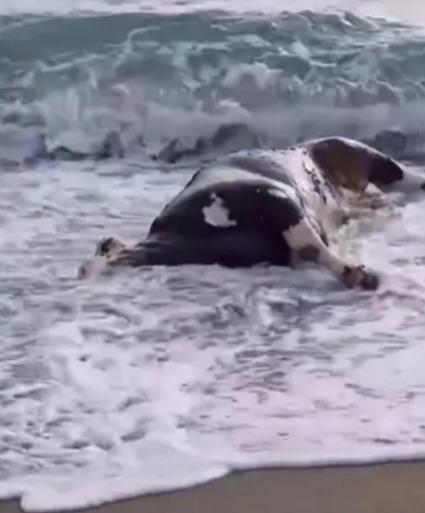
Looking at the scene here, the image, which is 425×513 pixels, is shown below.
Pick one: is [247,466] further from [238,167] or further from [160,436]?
[238,167]

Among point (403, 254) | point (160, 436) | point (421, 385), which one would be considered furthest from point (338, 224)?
point (160, 436)

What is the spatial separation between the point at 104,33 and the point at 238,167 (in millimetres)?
678

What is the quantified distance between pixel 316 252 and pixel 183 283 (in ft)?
0.58

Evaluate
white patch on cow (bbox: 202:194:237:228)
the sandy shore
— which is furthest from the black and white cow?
the sandy shore

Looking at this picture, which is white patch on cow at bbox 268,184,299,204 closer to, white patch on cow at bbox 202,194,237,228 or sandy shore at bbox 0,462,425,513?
white patch on cow at bbox 202,194,237,228

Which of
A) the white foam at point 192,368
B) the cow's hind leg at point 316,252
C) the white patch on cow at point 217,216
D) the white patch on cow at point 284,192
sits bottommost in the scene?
the white foam at point 192,368

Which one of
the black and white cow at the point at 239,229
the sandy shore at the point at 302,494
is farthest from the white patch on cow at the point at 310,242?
the sandy shore at the point at 302,494

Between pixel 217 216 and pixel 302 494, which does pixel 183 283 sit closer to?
pixel 217 216

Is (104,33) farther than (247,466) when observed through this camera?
Yes

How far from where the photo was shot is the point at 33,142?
2.11 metres

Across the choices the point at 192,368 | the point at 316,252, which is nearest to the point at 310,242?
the point at 316,252

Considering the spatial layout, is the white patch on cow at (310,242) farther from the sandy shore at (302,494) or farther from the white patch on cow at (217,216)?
the sandy shore at (302,494)

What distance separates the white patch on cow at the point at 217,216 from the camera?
1506 millimetres

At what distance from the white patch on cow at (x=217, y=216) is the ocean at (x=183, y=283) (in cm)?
7
